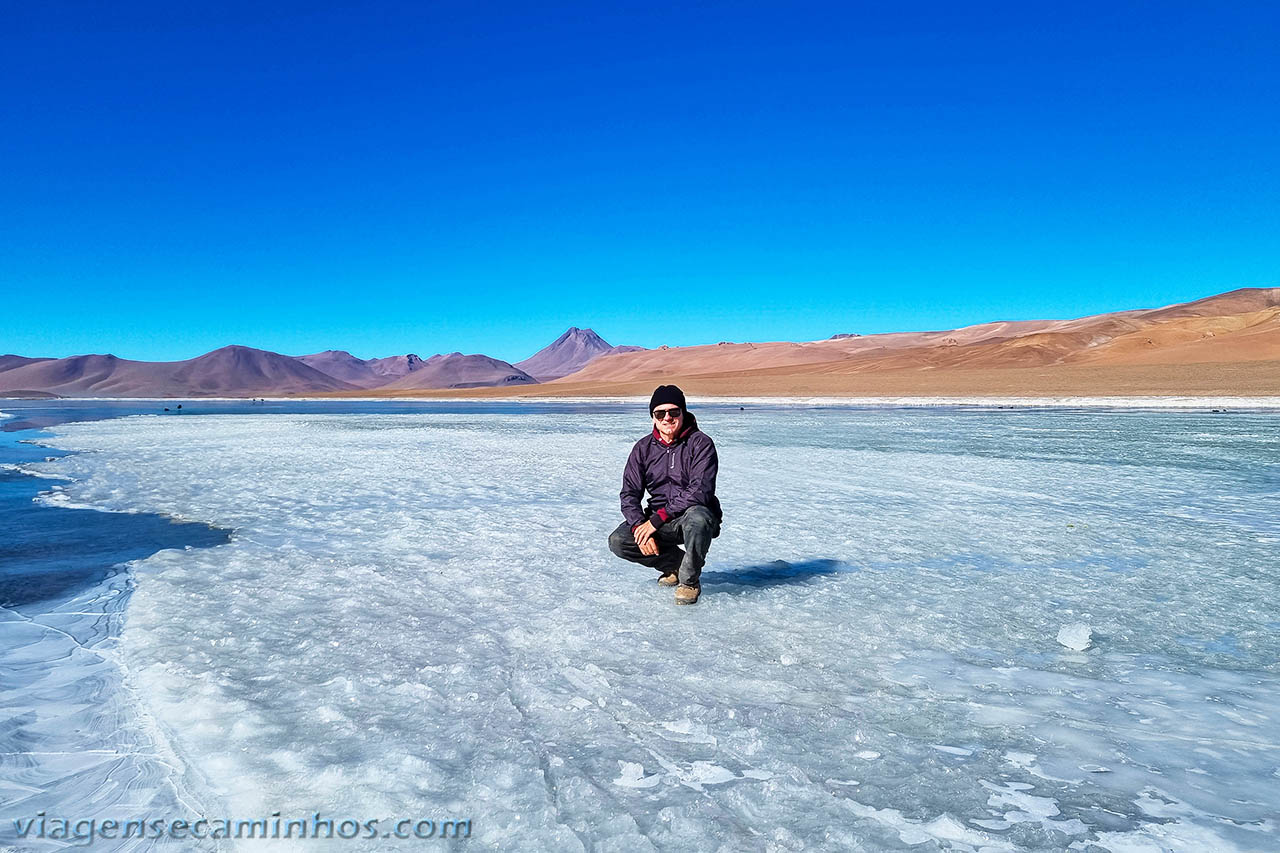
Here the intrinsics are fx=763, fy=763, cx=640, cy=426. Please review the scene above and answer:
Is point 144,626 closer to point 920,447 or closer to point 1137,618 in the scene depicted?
point 1137,618

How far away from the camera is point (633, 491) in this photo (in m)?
4.50

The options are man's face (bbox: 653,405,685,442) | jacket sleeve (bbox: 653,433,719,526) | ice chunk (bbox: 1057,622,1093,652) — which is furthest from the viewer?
jacket sleeve (bbox: 653,433,719,526)

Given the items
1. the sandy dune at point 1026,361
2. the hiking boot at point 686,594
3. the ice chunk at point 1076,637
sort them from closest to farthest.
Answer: the ice chunk at point 1076,637 < the hiking boot at point 686,594 < the sandy dune at point 1026,361

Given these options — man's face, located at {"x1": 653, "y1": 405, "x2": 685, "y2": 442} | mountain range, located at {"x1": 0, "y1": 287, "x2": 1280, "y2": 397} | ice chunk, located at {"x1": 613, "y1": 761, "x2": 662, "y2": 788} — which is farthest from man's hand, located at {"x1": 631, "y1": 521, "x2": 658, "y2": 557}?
mountain range, located at {"x1": 0, "y1": 287, "x2": 1280, "y2": 397}

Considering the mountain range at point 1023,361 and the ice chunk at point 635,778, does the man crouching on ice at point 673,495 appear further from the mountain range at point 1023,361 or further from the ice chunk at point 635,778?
the mountain range at point 1023,361

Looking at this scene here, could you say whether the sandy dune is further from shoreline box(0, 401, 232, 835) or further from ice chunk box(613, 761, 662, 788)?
shoreline box(0, 401, 232, 835)

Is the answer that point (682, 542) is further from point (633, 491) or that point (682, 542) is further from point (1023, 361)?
point (1023, 361)

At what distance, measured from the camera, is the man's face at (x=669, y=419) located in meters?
4.23

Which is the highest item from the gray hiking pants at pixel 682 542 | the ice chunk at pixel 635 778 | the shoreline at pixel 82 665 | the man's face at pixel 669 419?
the man's face at pixel 669 419

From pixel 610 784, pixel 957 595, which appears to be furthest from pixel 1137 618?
pixel 610 784

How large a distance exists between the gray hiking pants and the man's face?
0.46 meters

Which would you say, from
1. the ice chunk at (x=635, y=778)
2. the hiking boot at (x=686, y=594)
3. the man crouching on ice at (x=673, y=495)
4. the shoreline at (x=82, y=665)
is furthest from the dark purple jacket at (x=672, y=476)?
the shoreline at (x=82, y=665)

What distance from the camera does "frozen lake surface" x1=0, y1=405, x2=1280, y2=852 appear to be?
2414mm

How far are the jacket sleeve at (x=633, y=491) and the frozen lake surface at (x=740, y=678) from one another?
0.56m
